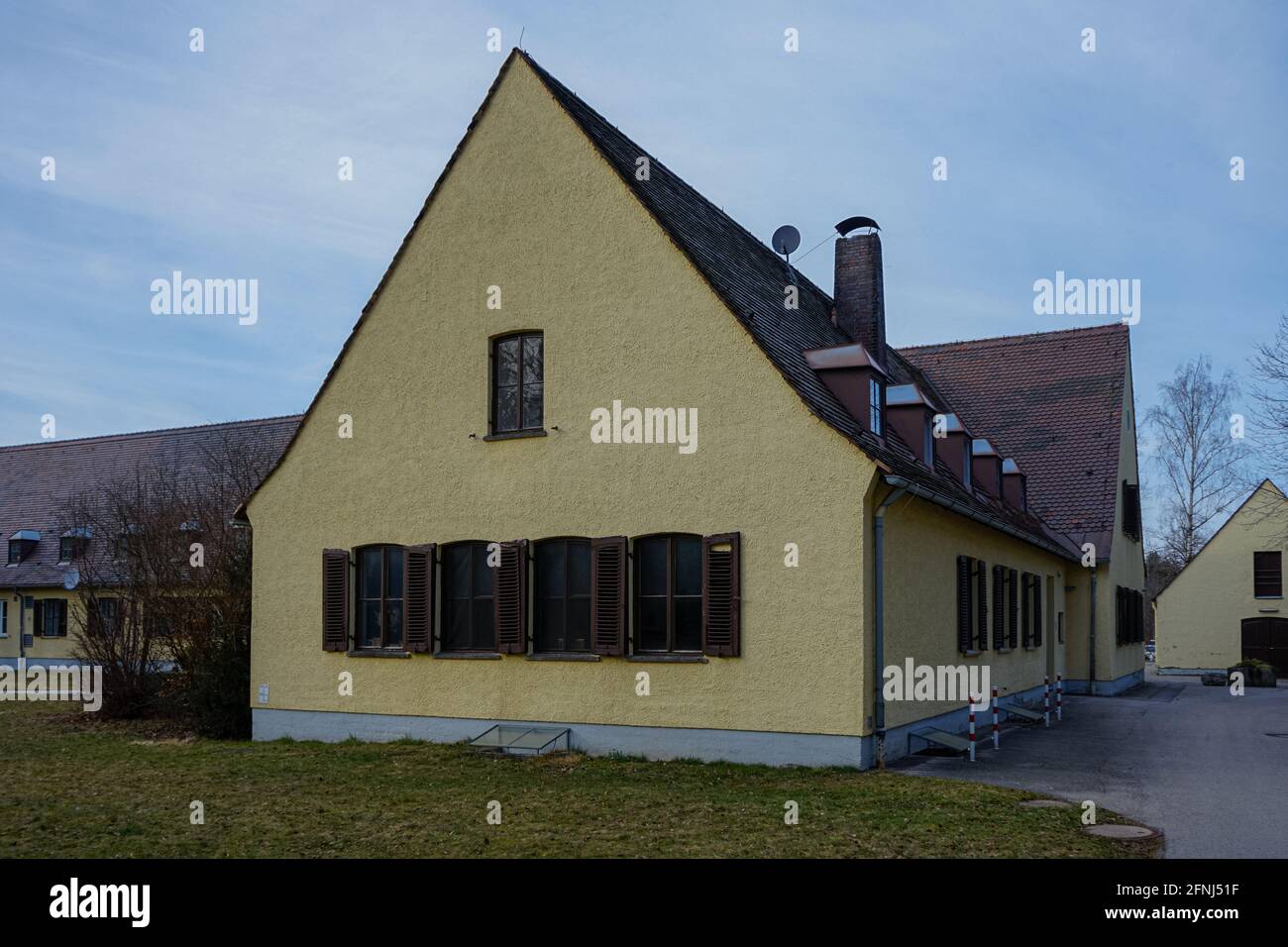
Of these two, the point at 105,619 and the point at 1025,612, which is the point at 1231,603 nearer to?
the point at 1025,612

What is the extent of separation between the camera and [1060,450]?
30.4 meters

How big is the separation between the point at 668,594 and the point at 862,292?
8195mm

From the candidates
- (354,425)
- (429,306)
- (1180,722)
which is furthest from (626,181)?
(1180,722)

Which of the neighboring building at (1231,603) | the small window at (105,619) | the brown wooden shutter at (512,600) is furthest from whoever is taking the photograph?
the neighboring building at (1231,603)

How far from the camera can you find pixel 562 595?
16297 mm

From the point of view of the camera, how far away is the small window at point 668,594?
15266mm

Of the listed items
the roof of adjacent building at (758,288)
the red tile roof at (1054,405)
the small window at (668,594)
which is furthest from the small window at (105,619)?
the red tile roof at (1054,405)

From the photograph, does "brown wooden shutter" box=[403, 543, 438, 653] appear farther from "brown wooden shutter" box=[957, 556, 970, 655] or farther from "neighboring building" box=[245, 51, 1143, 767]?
"brown wooden shutter" box=[957, 556, 970, 655]

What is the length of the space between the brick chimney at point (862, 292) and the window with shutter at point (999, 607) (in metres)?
4.35

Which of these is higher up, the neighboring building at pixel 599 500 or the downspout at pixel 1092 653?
the neighboring building at pixel 599 500

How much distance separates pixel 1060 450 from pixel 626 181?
59.4 ft

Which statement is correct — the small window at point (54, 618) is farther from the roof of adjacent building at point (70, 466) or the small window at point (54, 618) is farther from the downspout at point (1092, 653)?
the downspout at point (1092, 653)

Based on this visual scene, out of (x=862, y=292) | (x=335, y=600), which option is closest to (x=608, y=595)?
(x=335, y=600)
